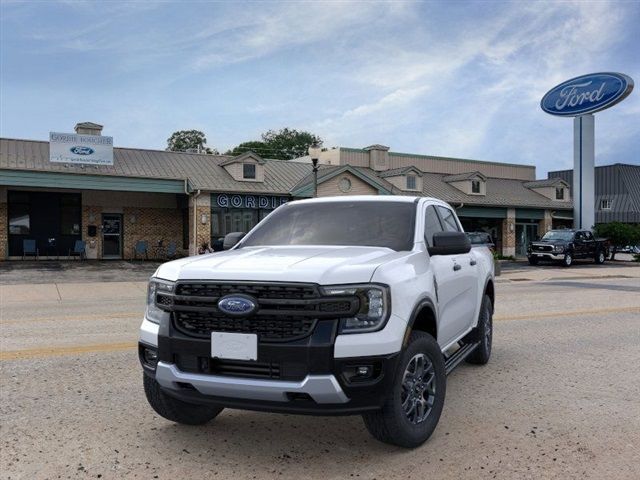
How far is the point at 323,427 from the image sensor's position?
453 centimetres

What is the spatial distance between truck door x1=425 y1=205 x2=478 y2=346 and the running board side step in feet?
0.59

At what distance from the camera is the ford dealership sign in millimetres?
33656

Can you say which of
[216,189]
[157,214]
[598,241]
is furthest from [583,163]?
[157,214]

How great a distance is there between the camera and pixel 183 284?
376 cm

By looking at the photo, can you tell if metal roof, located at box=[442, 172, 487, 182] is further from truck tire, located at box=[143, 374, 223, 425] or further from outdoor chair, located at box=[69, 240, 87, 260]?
truck tire, located at box=[143, 374, 223, 425]

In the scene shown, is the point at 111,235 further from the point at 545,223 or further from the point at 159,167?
the point at 545,223

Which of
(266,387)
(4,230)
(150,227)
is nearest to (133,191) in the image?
(150,227)

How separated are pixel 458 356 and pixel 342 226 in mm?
1625

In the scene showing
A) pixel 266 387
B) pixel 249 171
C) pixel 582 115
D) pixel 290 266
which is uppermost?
pixel 582 115

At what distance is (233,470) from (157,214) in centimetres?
2846

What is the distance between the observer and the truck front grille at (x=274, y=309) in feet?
11.4

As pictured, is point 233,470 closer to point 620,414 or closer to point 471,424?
point 471,424

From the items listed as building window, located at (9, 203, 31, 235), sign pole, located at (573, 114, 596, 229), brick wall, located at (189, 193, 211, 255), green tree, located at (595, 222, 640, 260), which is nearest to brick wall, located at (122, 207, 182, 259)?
brick wall, located at (189, 193, 211, 255)

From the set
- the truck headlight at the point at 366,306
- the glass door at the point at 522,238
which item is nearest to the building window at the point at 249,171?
the glass door at the point at 522,238
